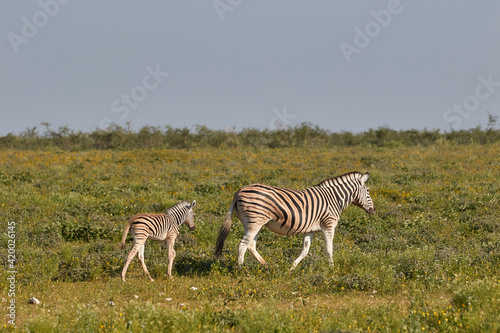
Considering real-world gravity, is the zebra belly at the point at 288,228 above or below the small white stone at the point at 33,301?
Answer: above

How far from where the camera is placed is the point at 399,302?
26.9ft

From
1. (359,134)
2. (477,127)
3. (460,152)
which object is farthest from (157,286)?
(477,127)

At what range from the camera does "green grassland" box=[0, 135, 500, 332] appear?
707cm

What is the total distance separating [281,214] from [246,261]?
138cm

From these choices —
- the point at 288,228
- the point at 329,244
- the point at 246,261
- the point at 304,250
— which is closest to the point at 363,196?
the point at 329,244

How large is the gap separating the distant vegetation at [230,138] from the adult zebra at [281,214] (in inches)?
1095

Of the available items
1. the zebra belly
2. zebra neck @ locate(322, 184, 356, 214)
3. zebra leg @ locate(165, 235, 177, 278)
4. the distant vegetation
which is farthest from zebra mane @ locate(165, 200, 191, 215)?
the distant vegetation

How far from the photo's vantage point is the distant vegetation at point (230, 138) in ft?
133

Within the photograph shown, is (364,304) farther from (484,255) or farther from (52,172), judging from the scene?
(52,172)

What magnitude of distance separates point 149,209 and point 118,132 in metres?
26.6

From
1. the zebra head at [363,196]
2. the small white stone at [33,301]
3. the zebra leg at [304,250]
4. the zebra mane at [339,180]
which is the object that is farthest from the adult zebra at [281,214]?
the small white stone at [33,301]

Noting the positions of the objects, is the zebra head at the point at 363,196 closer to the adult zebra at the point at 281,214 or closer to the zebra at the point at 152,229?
the adult zebra at the point at 281,214

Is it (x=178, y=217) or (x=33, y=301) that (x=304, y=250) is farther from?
(x=33, y=301)

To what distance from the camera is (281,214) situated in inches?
413
